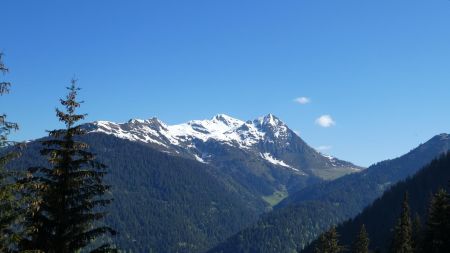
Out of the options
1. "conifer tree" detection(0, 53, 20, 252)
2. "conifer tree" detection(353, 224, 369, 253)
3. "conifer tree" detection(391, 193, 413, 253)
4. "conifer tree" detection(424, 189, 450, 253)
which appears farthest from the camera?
"conifer tree" detection(353, 224, 369, 253)

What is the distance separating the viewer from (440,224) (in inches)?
1896

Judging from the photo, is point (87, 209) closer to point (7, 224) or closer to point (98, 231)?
point (98, 231)

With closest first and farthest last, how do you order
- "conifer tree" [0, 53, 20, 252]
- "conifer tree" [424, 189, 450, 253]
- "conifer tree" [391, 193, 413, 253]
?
"conifer tree" [0, 53, 20, 252]
"conifer tree" [424, 189, 450, 253]
"conifer tree" [391, 193, 413, 253]

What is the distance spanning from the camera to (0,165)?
81.8ft

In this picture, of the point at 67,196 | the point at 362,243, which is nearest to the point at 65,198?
the point at 67,196

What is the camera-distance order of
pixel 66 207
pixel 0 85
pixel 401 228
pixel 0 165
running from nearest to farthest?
1. pixel 0 85
2. pixel 0 165
3. pixel 66 207
4. pixel 401 228

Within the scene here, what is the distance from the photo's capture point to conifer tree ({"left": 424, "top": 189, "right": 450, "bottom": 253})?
47188mm

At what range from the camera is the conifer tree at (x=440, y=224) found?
4719 cm

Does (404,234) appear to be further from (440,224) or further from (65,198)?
(65,198)

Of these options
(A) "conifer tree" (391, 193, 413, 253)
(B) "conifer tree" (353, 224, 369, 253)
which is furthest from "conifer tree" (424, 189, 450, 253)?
(B) "conifer tree" (353, 224, 369, 253)

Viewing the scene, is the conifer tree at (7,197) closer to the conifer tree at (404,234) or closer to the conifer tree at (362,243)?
the conifer tree at (404,234)

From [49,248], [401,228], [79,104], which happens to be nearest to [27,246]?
[49,248]

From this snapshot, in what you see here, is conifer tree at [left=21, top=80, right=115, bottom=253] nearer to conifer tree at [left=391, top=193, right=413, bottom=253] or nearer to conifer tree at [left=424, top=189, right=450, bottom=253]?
conifer tree at [left=424, top=189, right=450, bottom=253]

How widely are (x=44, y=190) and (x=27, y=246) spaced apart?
3138 mm
